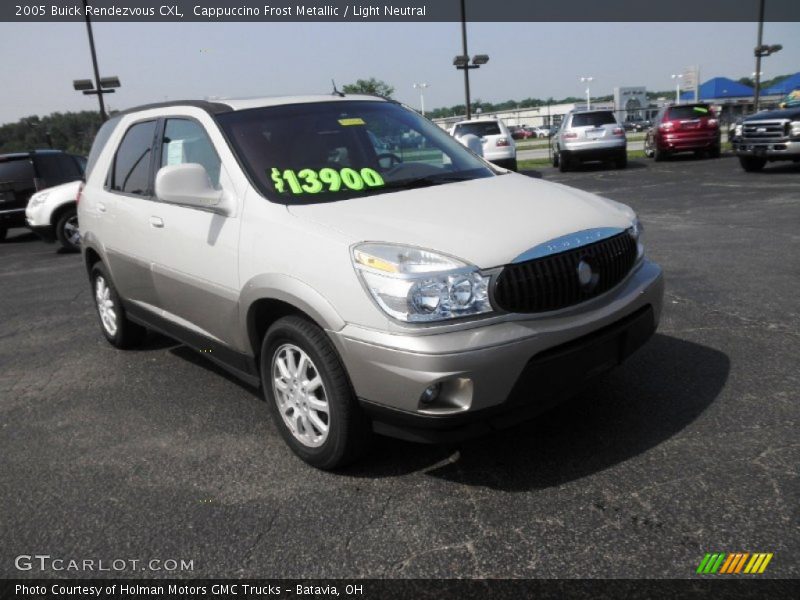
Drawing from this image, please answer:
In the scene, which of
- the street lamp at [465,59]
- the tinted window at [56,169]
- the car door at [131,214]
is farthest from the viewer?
the street lamp at [465,59]

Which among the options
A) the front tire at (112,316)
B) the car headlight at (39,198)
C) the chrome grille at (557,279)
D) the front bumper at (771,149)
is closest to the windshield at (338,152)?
the chrome grille at (557,279)

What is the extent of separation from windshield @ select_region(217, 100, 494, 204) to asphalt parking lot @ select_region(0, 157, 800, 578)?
1341mm

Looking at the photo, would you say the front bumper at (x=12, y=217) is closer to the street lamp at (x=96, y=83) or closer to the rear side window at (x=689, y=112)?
the street lamp at (x=96, y=83)

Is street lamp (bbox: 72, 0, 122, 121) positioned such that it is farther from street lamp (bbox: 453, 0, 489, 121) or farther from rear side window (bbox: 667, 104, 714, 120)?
rear side window (bbox: 667, 104, 714, 120)

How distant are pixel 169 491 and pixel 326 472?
0.72 metres

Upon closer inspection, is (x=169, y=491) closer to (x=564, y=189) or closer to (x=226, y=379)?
(x=226, y=379)

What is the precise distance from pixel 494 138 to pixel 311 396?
16.7 metres

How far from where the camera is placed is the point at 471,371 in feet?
8.99

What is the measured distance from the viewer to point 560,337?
2.93 metres

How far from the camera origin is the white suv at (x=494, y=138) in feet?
62.0

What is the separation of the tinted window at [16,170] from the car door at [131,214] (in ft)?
30.4

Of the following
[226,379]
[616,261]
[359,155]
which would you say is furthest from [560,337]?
[226,379]

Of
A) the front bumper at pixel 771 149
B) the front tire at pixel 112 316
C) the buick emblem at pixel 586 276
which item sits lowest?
the front tire at pixel 112 316

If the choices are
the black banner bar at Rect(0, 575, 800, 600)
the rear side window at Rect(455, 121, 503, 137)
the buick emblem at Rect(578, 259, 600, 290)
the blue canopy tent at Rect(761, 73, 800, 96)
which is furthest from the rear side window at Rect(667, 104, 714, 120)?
the blue canopy tent at Rect(761, 73, 800, 96)
